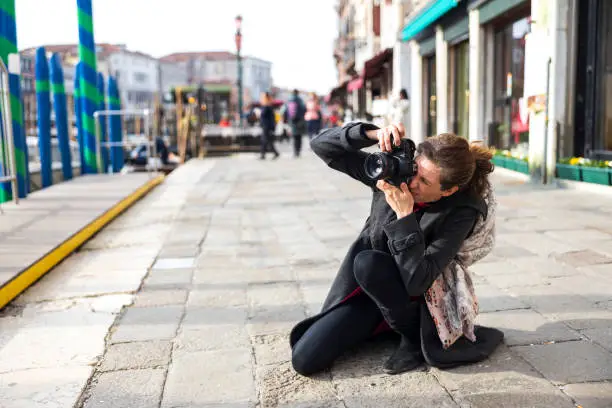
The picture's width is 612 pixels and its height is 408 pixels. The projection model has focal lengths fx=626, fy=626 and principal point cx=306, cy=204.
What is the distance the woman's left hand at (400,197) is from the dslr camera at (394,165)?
0.02 meters

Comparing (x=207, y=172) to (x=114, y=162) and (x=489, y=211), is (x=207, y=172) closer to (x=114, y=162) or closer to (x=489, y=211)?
(x=114, y=162)

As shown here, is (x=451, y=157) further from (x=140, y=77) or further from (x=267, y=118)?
(x=140, y=77)

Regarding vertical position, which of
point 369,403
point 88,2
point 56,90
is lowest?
point 369,403

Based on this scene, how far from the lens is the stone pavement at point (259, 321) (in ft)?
8.46

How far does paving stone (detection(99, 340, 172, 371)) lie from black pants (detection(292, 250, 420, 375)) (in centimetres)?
68

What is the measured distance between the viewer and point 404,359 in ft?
9.12

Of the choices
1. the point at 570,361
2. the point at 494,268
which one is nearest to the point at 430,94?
the point at 494,268

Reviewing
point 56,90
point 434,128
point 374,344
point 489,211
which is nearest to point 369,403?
point 374,344

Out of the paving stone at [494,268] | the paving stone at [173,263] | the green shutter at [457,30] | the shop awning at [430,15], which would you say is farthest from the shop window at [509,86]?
the paving stone at [173,263]

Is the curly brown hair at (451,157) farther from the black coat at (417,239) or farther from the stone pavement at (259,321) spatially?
the stone pavement at (259,321)

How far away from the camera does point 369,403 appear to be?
246cm

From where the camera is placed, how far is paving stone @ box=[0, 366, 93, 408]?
2586mm

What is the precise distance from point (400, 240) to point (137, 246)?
12.4 ft

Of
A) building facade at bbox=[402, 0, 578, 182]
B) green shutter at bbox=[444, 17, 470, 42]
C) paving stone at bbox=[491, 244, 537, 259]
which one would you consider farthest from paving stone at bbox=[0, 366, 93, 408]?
green shutter at bbox=[444, 17, 470, 42]
